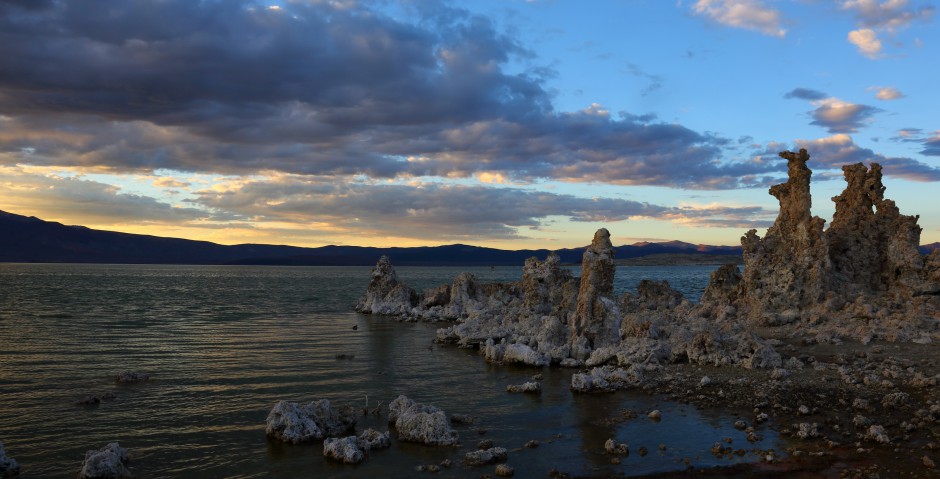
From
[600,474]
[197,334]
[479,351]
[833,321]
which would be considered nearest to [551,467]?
[600,474]

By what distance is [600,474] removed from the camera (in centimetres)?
1602

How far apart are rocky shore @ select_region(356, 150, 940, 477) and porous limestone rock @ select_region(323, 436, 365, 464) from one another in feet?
33.2

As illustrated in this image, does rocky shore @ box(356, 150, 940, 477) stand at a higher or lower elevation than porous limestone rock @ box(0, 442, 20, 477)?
higher

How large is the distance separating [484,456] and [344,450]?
12.9 ft

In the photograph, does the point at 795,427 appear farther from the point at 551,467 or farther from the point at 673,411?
the point at 551,467

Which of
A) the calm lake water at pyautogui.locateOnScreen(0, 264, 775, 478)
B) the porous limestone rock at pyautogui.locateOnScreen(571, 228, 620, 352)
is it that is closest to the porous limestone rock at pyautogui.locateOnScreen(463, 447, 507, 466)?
the calm lake water at pyautogui.locateOnScreen(0, 264, 775, 478)

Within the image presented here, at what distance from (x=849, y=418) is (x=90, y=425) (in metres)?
25.1

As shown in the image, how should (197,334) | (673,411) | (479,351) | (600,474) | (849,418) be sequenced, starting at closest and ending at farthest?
(600,474) → (849,418) → (673,411) → (479,351) → (197,334)

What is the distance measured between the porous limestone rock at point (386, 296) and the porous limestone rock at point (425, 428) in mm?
47745

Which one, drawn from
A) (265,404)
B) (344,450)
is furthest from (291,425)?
(265,404)

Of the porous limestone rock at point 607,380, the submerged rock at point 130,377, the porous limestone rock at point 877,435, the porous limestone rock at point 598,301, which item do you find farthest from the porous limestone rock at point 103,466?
the porous limestone rock at point 598,301

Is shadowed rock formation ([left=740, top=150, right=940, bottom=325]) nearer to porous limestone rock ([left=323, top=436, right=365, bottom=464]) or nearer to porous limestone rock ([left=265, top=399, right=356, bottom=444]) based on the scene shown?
porous limestone rock ([left=265, top=399, right=356, bottom=444])

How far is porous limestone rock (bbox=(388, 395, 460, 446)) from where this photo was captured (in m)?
18.7

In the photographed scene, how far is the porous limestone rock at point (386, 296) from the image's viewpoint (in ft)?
227
